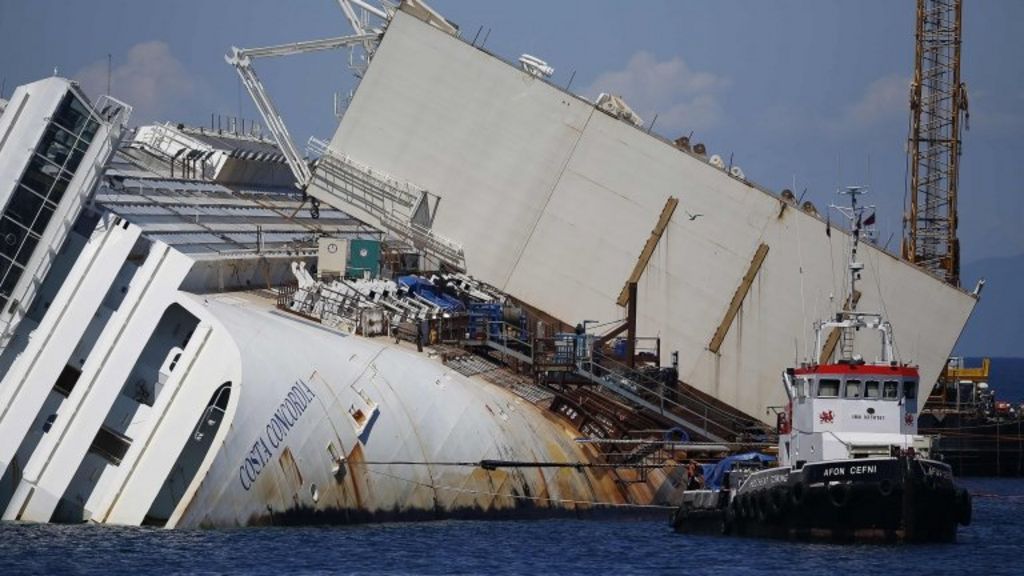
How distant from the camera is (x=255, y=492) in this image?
49.5 metres

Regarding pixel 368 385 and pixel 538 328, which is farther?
pixel 538 328

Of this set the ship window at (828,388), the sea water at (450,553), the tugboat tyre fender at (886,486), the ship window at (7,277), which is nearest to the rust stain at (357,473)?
the sea water at (450,553)

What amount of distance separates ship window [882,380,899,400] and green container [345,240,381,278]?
2111 centimetres

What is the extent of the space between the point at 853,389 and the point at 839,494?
3361mm

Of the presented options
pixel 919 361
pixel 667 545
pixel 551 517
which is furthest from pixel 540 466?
pixel 919 361

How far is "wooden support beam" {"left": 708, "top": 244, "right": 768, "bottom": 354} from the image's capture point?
72.9 meters

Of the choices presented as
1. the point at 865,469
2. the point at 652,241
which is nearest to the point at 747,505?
the point at 865,469

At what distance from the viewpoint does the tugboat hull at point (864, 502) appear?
167 feet

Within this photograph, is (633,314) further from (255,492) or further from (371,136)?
(255,492)

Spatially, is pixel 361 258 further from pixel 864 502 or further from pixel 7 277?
pixel 864 502

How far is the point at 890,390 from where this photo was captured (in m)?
53.5

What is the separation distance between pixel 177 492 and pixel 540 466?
42.7 feet

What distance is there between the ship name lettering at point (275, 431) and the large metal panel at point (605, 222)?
976 inches

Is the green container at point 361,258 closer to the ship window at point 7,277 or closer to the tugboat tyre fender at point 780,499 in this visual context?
the ship window at point 7,277
